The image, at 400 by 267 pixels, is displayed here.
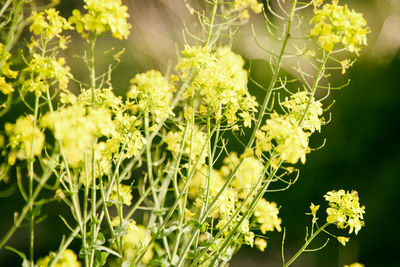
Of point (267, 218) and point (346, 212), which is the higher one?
point (346, 212)

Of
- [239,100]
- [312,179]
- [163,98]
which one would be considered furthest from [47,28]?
[312,179]

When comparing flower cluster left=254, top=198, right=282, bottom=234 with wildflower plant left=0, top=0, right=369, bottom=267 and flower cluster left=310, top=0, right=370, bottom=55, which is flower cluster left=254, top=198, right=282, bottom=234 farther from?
flower cluster left=310, top=0, right=370, bottom=55

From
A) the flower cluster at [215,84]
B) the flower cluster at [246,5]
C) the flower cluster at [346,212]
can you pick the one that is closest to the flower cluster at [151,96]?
the flower cluster at [215,84]

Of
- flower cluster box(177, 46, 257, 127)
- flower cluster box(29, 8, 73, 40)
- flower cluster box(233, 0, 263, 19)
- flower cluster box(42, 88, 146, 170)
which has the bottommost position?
flower cluster box(42, 88, 146, 170)

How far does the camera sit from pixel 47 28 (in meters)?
1.35

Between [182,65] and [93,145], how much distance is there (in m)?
0.53

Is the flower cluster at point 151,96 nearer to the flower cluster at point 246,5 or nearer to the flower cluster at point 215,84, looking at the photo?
the flower cluster at point 215,84

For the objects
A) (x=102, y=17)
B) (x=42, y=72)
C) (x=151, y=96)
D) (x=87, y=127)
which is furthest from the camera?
(x=151, y=96)

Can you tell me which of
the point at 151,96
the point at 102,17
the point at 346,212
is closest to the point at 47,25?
the point at 102,17

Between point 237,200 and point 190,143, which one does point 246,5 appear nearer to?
point 190,143

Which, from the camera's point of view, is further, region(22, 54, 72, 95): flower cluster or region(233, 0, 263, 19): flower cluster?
region(233, 0, 263, 19): flower cluster

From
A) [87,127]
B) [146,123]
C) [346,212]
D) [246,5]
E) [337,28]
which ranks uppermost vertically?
[246,5]

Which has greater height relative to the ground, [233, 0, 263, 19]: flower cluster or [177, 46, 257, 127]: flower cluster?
[233, 0, 263, 19]: flower cluster

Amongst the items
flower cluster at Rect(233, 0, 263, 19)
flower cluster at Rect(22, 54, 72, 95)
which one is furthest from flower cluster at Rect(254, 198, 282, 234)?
flower cluster at Rect(22, 54, 72, 95)
